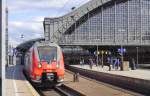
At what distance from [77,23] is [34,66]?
95923 millimetres

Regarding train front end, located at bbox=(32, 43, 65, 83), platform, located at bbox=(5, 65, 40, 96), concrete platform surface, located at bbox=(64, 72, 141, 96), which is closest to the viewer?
platform, located at bbox=(5, 65, 40, 96)

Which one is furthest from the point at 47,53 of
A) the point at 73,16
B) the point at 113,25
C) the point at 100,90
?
the point at 73,16

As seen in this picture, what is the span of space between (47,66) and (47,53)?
1.27 m

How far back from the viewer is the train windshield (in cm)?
3234

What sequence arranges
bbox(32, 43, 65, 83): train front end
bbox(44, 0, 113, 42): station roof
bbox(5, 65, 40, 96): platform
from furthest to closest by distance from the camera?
bbox(44, 0, 113, 42): station roof, bbox(32, 43, 65, 83): train front end, bbox(5, 65, 40, 96): platform

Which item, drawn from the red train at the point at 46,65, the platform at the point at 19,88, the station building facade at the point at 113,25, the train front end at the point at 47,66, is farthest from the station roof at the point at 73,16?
the train front end at the point at 47,66

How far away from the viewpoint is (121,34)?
408ft

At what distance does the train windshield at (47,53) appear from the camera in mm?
32344

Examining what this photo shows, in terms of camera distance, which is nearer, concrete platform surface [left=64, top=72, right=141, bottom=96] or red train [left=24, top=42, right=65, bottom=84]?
concrete platform surface [left=64, top=72, right=141, bottom=96]

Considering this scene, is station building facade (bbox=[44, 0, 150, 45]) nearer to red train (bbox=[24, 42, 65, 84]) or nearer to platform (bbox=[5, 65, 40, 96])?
platform (bbox=[5, 65, 40, 96])

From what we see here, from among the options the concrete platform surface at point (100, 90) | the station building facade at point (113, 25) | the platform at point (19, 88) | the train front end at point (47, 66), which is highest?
the station building facade at point (113, 25)

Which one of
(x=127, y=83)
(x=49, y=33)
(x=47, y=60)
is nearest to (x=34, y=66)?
(x=47, y=60)

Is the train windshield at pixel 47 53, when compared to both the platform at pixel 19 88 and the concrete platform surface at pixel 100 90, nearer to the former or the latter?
the platform at pixel 19 88

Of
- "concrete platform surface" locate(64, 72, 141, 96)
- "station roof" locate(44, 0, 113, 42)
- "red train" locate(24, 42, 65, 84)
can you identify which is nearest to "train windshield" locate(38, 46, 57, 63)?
"red train" locate(24, 42, 65, 84)
